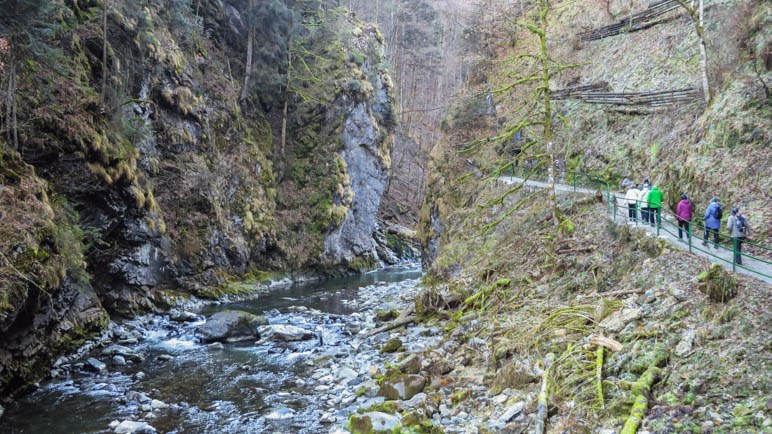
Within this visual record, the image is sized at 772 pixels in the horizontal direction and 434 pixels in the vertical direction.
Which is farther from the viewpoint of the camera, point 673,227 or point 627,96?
point 627,96

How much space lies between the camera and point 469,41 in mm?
31609

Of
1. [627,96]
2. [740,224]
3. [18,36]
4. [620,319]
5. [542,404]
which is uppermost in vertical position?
[18,36]

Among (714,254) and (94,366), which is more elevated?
(714,254)

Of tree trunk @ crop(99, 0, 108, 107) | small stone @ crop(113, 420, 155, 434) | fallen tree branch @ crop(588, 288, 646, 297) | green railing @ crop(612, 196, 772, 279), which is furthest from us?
tree trunk @ crop(99, 0, 108, 107)

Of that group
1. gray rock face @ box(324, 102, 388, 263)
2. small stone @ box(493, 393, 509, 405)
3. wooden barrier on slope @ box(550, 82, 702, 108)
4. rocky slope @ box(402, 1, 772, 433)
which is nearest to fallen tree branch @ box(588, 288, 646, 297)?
rocky slope @ box(402, 1, 772, 433)

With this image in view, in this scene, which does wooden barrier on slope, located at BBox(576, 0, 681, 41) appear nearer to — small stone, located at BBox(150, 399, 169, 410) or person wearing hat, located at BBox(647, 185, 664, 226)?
person wearing hat, located at BBox(647, 185, 664, 226)

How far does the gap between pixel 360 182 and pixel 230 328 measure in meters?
22.3

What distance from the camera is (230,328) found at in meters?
16.1

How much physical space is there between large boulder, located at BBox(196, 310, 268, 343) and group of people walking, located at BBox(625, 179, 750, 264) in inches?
478

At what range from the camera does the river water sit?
9.32 m

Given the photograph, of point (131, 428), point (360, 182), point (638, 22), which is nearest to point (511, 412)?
point (131, 428)

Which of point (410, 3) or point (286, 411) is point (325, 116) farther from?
point (410, 3)

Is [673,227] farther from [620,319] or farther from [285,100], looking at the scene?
[285,100]

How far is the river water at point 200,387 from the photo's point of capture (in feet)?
30.6
